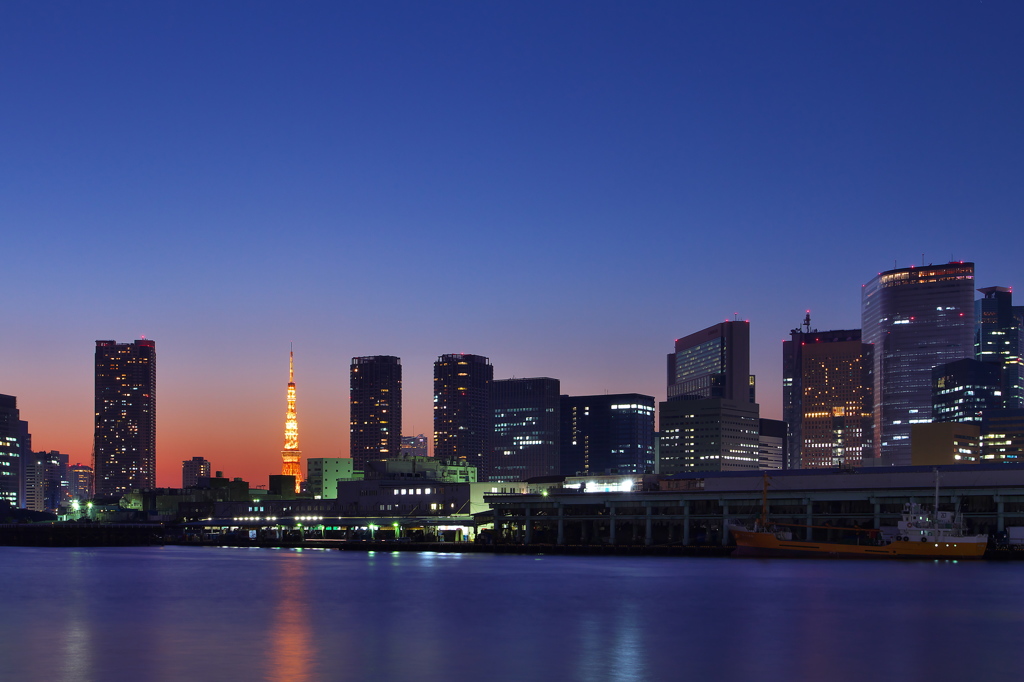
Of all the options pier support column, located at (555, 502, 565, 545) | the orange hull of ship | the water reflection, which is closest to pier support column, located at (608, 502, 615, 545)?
pier support column, located at (555, 502, 565, 545)

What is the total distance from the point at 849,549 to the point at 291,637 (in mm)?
78617

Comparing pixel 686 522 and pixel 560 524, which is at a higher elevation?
pixel 686 522

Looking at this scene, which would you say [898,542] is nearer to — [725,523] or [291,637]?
[725,523]

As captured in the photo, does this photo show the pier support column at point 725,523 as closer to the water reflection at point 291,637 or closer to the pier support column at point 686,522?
the pier support column at point 686,522

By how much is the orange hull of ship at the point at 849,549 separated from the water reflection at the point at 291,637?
168ft

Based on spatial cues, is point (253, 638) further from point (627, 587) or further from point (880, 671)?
point (627, 587)

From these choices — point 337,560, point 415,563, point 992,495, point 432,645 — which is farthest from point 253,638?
point 992,495

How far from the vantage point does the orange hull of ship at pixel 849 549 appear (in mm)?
112875

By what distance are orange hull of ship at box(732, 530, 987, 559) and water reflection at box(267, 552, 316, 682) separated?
51.1 metres

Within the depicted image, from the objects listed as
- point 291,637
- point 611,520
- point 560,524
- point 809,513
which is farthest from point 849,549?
point 291,637

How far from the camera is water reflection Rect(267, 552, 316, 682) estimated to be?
4216cm

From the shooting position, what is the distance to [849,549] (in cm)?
11706

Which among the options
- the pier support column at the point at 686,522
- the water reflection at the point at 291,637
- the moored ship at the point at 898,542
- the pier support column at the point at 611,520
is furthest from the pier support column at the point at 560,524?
the water reflection at the point at 291,637

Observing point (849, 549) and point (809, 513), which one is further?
point (809, 513)
